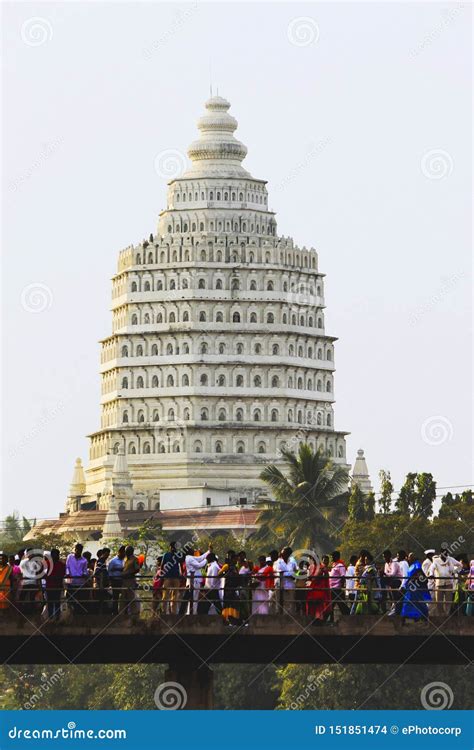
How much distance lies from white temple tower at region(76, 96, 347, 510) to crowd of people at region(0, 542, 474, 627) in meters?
122

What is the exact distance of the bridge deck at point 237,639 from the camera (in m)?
60.8

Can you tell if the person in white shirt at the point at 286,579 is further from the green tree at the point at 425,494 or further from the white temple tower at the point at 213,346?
the white temple tower at the point at 213,346

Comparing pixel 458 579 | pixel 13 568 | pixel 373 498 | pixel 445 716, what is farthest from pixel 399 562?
pixel 373 498

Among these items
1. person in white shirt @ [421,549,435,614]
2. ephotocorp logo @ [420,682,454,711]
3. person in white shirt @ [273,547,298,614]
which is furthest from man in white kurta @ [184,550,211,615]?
ephotocorp logo @ [420,682,454,711]

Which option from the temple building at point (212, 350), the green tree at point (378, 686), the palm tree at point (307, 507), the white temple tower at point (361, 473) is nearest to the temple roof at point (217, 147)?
the temple building at point (212, 350)

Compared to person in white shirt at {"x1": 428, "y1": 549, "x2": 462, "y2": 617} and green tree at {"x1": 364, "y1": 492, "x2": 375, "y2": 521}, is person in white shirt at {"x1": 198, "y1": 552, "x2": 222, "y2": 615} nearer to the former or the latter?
person in white shirt at {"x1": 428, "y1": 549, "x2": 462, "y2": 617}

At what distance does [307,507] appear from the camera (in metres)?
152

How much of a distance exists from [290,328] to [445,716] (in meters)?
117

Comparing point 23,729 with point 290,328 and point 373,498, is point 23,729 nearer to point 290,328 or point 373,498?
point 373,498

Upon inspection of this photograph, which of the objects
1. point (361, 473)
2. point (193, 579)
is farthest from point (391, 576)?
point (361, 473)

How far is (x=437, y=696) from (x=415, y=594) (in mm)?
46547

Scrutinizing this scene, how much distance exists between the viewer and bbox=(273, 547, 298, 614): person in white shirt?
59938mm

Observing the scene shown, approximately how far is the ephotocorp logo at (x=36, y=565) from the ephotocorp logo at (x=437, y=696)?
45481 mm

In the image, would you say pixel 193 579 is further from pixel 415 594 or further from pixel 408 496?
pixel 408 496
